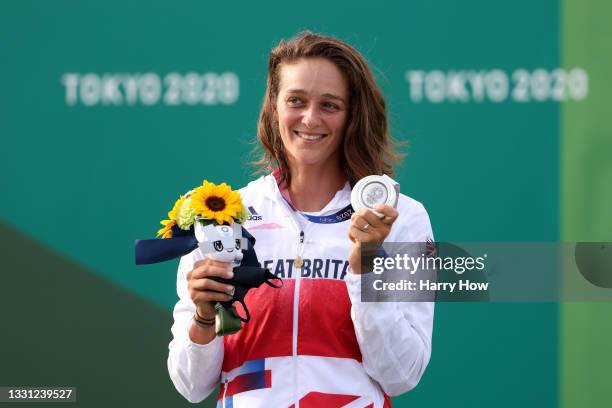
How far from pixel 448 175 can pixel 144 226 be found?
1144 millimetres

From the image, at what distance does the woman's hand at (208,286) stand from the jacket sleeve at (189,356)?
81 millimetres

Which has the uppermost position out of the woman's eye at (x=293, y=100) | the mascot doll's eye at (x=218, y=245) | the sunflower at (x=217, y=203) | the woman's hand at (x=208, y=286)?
the woman's eye at (x=293, y=100)

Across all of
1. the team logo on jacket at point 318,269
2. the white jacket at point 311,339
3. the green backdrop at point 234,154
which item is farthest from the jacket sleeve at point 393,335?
the green backdrop at point 234,154

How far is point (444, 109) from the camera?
152 inches

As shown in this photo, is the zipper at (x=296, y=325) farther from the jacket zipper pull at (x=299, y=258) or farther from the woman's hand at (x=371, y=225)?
the woman's hand at (x=371, y=225)

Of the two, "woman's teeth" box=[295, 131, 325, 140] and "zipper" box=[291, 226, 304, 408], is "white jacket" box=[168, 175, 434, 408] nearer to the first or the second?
"zipper" box=[291, 226, 304, 408]

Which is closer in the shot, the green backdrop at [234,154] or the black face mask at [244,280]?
the black face mask at [244,280]

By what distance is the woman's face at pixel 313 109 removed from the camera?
2.28m

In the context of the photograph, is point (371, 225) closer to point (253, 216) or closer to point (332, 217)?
point (332, 217)

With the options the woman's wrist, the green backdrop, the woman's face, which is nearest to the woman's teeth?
the woman's face

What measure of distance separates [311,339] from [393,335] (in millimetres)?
174

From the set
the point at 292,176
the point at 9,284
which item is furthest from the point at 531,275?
the point at 9,284

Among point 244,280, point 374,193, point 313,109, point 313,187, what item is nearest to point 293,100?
point 313,109

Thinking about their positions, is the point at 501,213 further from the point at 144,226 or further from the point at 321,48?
the point at 321,48
